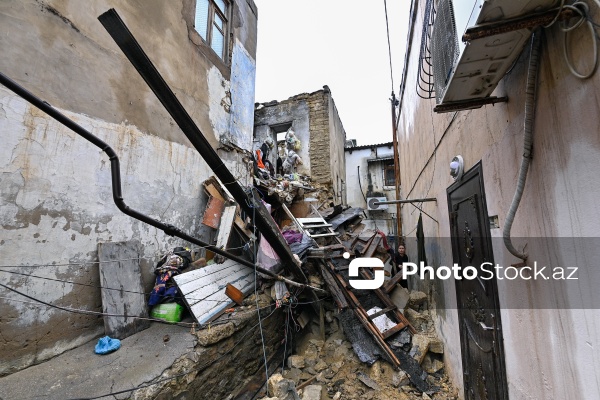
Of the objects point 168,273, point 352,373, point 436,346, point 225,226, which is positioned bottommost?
point 352,373

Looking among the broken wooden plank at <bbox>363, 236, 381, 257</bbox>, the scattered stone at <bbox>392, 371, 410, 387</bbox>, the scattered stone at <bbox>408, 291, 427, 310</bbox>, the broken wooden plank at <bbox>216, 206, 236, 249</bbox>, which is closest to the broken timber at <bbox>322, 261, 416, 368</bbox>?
the scattered stone at <bbox>392, 371, 410, 387</bbox>

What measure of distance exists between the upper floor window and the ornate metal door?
5964 millimetres

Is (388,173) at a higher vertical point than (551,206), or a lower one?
higher

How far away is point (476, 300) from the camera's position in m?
2.95

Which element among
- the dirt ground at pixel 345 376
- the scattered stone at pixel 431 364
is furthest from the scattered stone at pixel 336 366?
the scattered stone at pixel 431 364

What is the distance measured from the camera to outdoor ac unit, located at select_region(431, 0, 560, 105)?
4.49 ft

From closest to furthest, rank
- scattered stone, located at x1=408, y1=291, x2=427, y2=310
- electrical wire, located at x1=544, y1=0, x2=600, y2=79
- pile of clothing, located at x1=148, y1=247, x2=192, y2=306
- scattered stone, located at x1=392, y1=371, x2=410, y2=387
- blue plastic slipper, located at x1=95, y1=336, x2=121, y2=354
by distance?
1. electrical wire, located at x1=544, y1=0, x2=600, y2=79
2. blue plastic slipper, located at x1=95, y1=336, x2=121, y2=354
3. pile of clothing, located at x1=148, y1=247, x2=192, y2=306
4. scattered stone, located at x1=392, y1=371, x2=410, y2=387
5. scattered stone, located at x1=408, y1=291, x2=427, y2=310

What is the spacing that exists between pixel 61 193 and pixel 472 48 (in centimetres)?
435

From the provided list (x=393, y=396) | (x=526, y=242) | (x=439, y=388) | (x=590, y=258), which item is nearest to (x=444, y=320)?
(x=439, y=388)

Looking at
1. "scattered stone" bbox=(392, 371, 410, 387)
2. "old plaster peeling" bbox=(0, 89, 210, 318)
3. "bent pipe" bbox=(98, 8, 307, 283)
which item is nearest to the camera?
"bent pipe" bbox=(98, 8, 307, 283)

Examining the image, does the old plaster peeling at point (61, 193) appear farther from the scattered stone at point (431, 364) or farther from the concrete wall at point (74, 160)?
the scattered stone at point (431, 364)

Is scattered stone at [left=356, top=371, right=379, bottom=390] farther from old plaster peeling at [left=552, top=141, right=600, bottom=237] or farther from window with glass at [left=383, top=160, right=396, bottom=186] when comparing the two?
window with glass at [left=383, top=160, right=396, bottom=186]

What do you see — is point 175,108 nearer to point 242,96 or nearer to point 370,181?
point 242,96

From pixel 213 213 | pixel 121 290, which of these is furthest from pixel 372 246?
pixel 121 290
